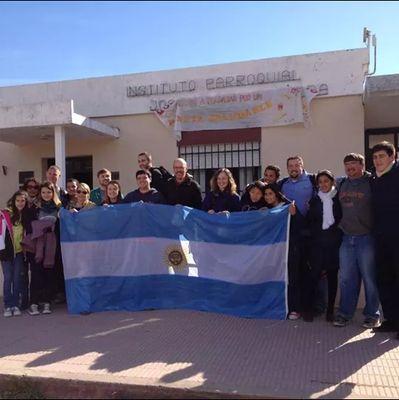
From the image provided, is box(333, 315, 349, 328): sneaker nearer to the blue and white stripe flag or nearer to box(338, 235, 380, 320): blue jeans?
box(338, 235, 380, 320): blue jeans

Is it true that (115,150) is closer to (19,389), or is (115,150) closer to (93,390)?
→ (19,389)

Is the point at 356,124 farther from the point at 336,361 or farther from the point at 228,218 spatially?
the point at 336,361

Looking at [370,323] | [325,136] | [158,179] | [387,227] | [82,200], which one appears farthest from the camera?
[325,136]

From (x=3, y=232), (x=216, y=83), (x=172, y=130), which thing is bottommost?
(x=3, y=232)

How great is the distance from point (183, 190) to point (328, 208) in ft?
6.51

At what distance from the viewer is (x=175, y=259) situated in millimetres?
6266

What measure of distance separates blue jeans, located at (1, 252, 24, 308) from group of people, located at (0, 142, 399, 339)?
0.01 metres

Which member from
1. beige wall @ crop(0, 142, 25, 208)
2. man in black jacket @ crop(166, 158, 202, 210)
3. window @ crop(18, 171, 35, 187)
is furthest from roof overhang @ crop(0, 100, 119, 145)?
man in black jacket @ crop(166, 158, 202, 210)

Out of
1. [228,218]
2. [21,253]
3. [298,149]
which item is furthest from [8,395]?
[298,149]

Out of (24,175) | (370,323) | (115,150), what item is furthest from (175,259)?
(24,175)

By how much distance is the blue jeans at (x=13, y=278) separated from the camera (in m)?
6.40

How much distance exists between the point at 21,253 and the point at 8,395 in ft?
8.90

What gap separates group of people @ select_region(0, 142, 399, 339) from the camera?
16.6ft

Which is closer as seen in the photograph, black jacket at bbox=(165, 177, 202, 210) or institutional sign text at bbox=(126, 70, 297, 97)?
black jacket at bbox=(165, 177, 202, 210)
